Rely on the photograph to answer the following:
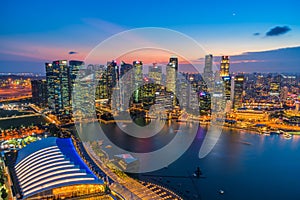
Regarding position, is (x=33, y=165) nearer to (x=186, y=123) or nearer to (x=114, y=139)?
(x=114, y=139)

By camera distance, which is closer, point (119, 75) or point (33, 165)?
point (33, 165)

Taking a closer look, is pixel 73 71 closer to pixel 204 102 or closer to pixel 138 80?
pixel 138 80

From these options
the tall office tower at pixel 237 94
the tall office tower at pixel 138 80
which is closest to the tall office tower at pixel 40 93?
the tall office tower at pixel 138 80

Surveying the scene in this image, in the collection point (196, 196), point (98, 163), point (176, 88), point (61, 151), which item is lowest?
point (196, 196)

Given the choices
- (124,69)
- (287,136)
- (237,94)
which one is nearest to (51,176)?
(287,136)

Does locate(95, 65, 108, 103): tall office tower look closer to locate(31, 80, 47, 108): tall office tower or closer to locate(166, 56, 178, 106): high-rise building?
locate(31, 80, 47, 108): tall office tower

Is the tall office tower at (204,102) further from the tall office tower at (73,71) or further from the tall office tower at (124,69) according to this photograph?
the tall office tower at (73,71)

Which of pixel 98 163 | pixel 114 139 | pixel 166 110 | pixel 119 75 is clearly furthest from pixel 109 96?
pixel 98 163
